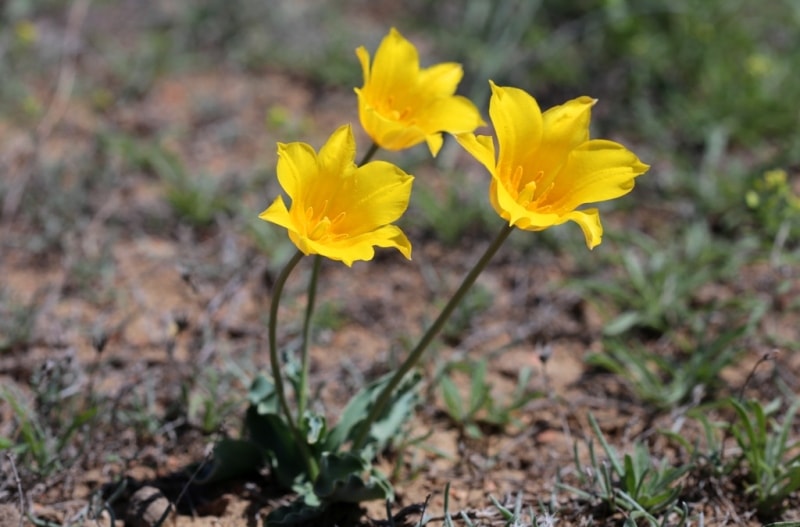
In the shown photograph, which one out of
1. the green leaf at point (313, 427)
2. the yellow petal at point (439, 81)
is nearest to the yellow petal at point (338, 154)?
the yellow petal at point (439, 81)

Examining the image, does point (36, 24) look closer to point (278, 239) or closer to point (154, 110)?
point (154, 110)

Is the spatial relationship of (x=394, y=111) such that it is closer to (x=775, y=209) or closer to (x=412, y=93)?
(x=412, y=93)

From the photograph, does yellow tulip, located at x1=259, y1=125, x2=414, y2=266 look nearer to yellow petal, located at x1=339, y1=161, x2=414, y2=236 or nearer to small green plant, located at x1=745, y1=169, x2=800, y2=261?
yellow petal, located at x1=339, y1=161, x2=414, y2=236

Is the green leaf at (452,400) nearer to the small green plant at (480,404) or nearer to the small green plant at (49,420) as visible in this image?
the small green plant at (480,404)

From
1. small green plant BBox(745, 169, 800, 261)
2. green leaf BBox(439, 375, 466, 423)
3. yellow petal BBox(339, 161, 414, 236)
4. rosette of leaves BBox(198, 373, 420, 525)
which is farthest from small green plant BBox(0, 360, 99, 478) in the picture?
small green plant BBox(745, 169, 800, 261)

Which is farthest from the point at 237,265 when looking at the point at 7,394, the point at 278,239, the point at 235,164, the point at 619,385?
the point at 619,385

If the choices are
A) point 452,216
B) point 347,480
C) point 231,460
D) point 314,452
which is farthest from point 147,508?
point 452,216

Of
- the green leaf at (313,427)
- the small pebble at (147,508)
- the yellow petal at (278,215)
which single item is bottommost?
the small pebble at (147,508)
